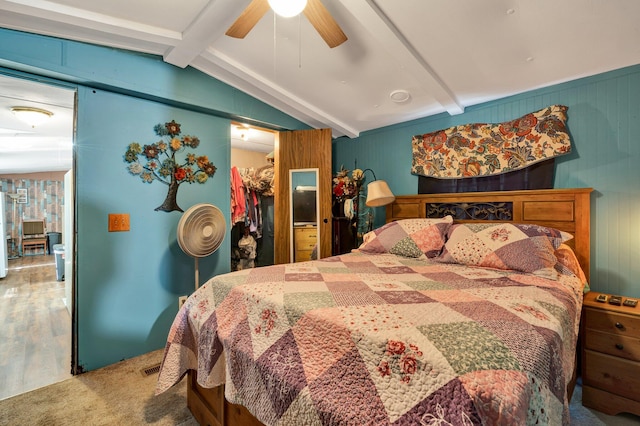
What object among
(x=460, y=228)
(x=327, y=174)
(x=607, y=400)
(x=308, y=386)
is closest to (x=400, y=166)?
A: (x=327, y=174)

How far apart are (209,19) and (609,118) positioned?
115 inches

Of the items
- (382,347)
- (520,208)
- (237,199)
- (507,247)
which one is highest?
(237,199)

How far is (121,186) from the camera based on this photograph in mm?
2295

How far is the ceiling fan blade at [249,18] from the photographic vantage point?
1.53m

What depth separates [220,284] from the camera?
5.00 ft

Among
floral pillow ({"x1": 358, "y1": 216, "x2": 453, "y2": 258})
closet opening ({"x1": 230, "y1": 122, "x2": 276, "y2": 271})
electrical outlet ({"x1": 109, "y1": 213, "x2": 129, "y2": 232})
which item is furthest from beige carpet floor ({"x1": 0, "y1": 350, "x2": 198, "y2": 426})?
closet opening ({"x1": 230, "y1": 122, "x2": 276, "y2": 271})

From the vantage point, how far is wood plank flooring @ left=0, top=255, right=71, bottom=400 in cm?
201

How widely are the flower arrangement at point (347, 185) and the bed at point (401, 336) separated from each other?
4.86ft

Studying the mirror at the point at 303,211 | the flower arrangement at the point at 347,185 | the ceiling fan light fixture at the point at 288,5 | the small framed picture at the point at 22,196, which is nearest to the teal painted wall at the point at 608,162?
the flower arrangement at the point at 347,185

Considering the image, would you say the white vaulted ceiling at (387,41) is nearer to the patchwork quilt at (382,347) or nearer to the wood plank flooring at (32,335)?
the patchwork quilt at (382,347)

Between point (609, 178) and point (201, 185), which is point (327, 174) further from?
point (609, 178)

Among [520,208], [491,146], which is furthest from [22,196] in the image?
[520,208]

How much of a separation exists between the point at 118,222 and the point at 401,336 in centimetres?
240

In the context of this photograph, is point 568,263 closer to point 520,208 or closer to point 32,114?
point 520,208
